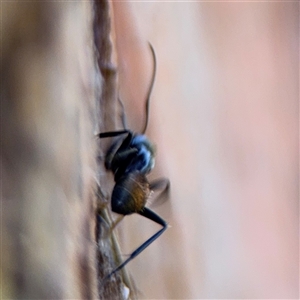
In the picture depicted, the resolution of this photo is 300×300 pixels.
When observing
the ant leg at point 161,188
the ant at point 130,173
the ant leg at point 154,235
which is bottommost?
the ant leg at point 154,235

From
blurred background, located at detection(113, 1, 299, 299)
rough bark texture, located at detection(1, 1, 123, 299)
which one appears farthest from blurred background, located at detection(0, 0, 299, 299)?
rough bark texture, located at detection(1, 1, 123, 299)

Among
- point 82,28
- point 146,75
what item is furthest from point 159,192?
point 82,28

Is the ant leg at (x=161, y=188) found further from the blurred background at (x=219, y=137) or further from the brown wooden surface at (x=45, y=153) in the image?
the brown wooden surface at (x=45, y=153)

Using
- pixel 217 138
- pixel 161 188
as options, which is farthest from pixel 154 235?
pixel 217 138

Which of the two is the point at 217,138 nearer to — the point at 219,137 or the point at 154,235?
the point at 219,137

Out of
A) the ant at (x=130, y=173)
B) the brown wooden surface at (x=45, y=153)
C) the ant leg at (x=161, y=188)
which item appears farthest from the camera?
the ant leg at (x=161, y=188)

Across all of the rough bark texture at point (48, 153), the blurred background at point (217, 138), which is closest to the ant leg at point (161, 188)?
the blurred background at point (217, 138)

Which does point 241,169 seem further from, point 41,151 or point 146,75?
point 41,151
